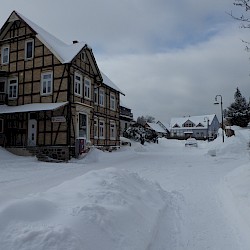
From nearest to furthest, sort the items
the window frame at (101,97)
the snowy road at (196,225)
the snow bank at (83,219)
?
the snow bank at (83,219) → the snowy road at (196,225) → the window frame at (101,97)

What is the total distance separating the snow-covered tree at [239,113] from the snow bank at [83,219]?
3871 cm

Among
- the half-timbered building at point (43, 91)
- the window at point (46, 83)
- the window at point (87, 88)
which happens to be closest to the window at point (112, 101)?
the half-timbered building at point (43, 91)

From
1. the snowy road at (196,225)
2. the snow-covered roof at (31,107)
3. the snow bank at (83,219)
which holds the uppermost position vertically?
the snow-covered roof at (31,107)

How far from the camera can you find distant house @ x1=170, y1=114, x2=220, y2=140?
96938 mm

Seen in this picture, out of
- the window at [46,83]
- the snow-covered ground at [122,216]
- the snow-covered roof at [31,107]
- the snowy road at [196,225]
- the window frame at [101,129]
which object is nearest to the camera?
the snow-covered ground at [122,216]

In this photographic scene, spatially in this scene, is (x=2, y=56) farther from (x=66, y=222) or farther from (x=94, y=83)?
(x=66, y=222)

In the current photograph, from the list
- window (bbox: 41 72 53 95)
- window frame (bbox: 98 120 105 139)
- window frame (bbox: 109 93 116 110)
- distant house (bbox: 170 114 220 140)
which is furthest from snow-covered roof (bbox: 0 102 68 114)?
distant house (bbox: 170 114 220 140)

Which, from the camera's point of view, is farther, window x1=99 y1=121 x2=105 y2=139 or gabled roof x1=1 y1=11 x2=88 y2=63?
window x1=99 y1=121 x2=105 y2=139

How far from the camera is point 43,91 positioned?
23.0 metres

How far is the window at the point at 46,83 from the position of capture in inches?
898

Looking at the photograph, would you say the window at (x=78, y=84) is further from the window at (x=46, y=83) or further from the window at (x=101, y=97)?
the window at (x=101, y=97)

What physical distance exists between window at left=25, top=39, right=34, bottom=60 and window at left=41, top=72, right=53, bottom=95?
218cm

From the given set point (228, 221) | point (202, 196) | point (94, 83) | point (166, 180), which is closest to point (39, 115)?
point (94, 83)

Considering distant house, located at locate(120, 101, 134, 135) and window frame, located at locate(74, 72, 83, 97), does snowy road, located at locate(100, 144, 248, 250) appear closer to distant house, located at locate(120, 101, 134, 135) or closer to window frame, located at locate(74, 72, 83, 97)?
window frame, located at locate(74, 72, 83, 97)
